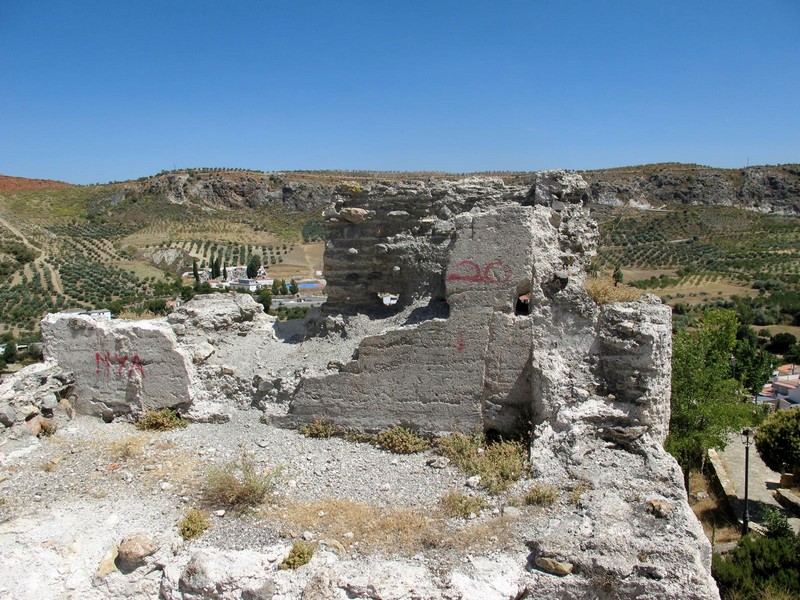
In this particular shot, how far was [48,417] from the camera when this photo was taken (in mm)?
8523

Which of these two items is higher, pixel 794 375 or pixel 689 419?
pixel 689 419

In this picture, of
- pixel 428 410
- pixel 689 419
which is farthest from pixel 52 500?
pixel 689 419

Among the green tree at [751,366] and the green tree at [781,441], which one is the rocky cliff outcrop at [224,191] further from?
the green tree at [781,441]

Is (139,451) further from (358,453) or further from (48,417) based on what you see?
(358,453)

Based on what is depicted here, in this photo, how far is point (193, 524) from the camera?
589 cm

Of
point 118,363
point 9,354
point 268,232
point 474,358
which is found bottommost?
point 9,354

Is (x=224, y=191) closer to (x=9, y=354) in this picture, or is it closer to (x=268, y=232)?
(x=268, y=232)

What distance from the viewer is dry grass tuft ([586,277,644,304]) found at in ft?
23.4

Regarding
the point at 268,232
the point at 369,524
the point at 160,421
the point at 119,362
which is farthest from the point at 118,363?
the point at 268,232

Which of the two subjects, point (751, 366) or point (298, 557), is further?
point (751, 366)

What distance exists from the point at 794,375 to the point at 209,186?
64120 millimetres

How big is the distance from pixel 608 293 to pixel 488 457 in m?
2.62

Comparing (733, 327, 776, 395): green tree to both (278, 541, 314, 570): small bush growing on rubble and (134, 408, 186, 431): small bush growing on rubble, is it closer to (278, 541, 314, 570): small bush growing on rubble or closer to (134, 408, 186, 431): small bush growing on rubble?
(134, 408, 186, 431): small bush growing on rubble

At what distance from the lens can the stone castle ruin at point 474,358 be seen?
5.25 metres
